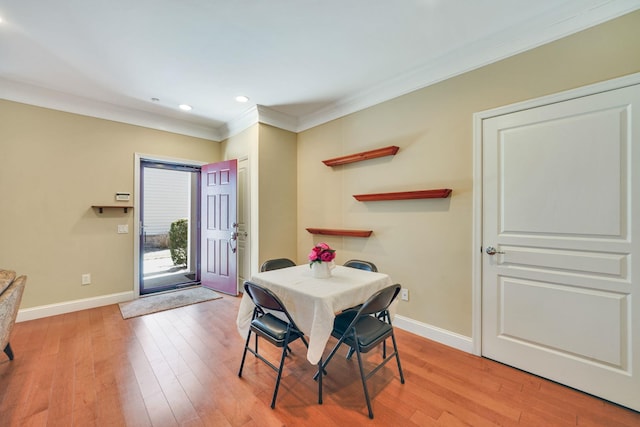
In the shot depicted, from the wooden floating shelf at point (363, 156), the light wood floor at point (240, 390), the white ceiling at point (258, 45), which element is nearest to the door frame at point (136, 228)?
the white ceiling at point (258, 45)

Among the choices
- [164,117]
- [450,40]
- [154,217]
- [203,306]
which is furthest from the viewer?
[154,217]

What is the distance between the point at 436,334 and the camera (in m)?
2.58

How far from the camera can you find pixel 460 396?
1814 millimetres

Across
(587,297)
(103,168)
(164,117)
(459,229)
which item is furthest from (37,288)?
(587,297)

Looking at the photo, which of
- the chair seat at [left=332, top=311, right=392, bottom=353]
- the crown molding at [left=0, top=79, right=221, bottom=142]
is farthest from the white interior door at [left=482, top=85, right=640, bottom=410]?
the crown molding at [left=0, top=79, right=221, bottom=142]

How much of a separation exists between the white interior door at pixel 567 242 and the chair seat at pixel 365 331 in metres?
1.06

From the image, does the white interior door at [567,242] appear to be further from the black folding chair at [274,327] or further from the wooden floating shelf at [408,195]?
the black folding chair at [274,327]

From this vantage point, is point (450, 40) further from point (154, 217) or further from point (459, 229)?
point (154, 217)

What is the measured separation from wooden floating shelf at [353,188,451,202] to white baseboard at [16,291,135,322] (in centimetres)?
359

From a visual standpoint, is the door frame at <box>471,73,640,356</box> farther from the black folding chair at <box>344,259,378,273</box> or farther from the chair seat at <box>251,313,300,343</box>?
the chair seat at <box>251,313,300,343</box>

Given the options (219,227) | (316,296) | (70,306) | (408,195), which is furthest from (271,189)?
(70,306)

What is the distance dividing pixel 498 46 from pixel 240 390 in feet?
11.2

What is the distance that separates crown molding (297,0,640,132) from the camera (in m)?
1.81

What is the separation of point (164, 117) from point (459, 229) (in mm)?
4333
